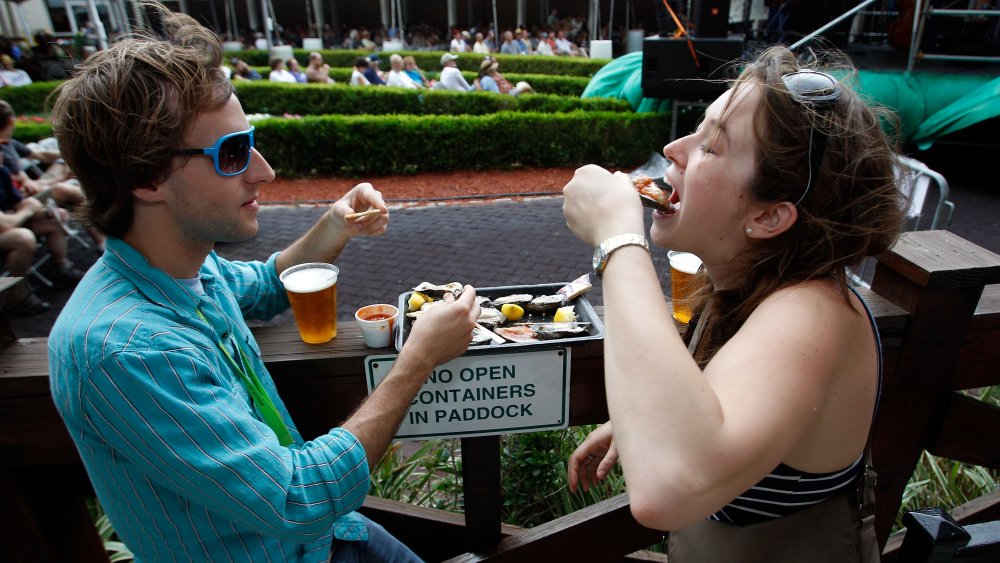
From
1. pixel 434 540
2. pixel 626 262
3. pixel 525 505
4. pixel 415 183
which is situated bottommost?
pixel 415 183

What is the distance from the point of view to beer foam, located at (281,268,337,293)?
1.64m

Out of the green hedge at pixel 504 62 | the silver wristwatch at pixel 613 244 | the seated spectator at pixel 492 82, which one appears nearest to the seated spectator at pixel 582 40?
the green hedge at pixel 504 62

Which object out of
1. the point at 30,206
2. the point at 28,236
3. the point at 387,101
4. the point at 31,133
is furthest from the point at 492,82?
the point at 28,236

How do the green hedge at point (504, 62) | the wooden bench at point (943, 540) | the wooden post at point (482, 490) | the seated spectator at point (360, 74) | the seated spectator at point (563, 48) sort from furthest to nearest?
the seated spectator at point (563, 48), the green hedge at point (504, 62), the seated spectator at point (360, 74), the wooden post at point (482, 490), the wooden bench at point (943, 540)

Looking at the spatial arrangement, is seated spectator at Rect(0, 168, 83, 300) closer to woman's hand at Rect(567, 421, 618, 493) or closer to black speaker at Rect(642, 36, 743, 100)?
woman's hand at Rect(567, 421, 618, 493)

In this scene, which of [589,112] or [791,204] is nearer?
[791,204]

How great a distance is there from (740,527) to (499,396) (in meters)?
0.65

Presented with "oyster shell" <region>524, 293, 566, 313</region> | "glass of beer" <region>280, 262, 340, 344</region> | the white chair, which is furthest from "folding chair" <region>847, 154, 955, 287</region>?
"glass of beer" <region>280, 262, 340, 344</region>

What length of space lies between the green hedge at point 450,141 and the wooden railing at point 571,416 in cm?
913

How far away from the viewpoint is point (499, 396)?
1653 millimetres

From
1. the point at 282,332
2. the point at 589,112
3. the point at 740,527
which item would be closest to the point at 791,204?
the point at 740,527

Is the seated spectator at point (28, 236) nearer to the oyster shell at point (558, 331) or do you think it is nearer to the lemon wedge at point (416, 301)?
the lemon wedge at point (416, 301)

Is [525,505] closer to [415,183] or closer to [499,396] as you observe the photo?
[499,396]

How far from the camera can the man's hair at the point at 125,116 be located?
1389mm
